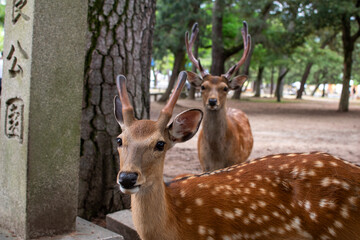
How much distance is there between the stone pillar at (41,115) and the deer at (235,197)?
615 millimetres

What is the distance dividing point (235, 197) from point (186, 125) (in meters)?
0.57

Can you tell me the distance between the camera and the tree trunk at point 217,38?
17.2 meters

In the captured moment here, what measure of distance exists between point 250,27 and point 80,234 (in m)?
15.2

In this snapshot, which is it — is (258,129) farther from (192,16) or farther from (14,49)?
(14,49)

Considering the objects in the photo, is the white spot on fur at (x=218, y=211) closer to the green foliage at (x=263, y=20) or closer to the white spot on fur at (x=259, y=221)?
the white spot on fur at (x=259, y=221)

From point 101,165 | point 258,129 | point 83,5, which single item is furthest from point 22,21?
point 258,129

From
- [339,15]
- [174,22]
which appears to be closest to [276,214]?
[339,15]

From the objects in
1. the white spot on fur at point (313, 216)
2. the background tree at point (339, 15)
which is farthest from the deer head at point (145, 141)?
the background tree at point (339, 15)

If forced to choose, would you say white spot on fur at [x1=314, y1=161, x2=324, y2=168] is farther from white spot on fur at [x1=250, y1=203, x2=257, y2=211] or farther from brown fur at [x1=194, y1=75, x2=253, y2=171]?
brown fur at [x1=194, y1=75, x2=253, y2=171]

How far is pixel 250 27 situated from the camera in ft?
56.9

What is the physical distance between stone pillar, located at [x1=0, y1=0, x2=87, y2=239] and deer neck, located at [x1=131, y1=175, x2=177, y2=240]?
0.97m

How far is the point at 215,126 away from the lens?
5.25m

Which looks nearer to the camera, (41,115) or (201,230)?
(201,230)

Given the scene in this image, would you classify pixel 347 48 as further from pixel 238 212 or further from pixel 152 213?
pixel 152 213
